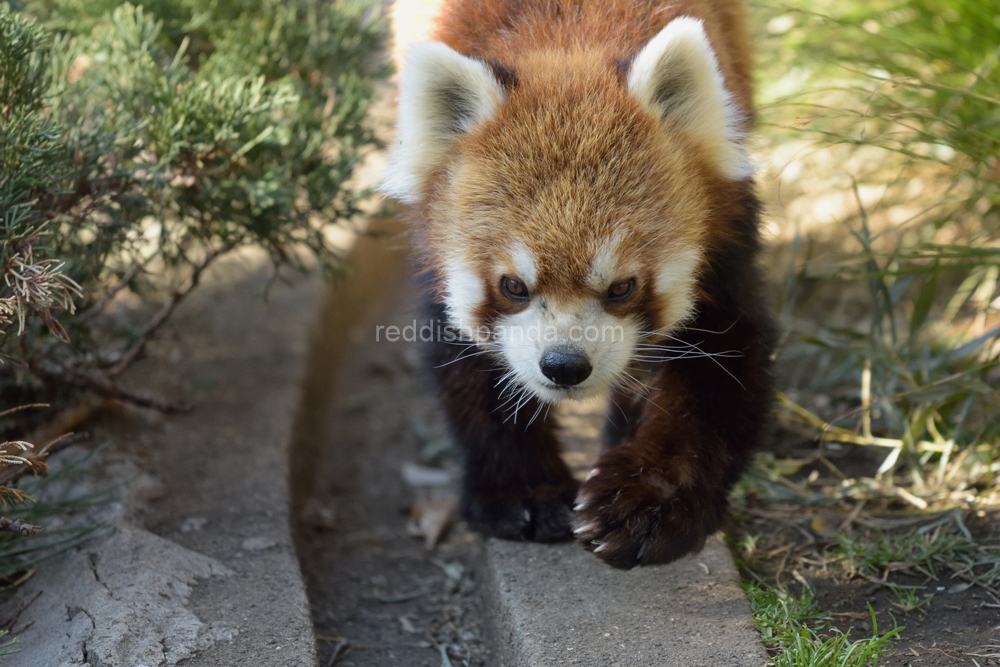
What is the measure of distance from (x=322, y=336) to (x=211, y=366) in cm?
70

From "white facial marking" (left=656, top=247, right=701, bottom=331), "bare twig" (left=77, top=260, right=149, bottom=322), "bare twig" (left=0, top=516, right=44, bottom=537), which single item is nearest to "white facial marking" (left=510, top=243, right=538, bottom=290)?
"white facial marking" (left=656, top=247, right=701, bottom=331)

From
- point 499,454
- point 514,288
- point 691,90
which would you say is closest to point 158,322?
point 499,454

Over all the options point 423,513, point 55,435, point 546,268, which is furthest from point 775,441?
point 55,435

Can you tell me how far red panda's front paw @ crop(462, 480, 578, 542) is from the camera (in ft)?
8.80

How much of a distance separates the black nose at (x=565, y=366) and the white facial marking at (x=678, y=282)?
0.28 metres

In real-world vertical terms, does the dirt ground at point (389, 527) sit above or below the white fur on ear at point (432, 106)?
below

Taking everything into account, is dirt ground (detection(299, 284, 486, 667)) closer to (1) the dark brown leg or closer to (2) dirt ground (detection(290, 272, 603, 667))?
(2) dirt ground (detection(290, 272, 603, 667))

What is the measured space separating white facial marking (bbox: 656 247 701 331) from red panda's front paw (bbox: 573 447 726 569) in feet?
1.40

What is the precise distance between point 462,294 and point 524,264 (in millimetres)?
249

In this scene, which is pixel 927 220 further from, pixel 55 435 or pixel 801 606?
pixel 55 435

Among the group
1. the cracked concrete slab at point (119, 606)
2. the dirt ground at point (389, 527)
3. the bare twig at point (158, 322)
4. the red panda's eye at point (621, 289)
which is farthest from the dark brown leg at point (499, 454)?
the bare twig at point (158, 322)

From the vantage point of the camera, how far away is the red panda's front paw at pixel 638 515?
7.56 ft

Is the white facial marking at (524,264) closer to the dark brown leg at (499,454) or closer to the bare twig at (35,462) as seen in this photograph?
the dark brown leg at (499,454)

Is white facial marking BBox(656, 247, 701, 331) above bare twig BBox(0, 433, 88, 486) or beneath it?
above
